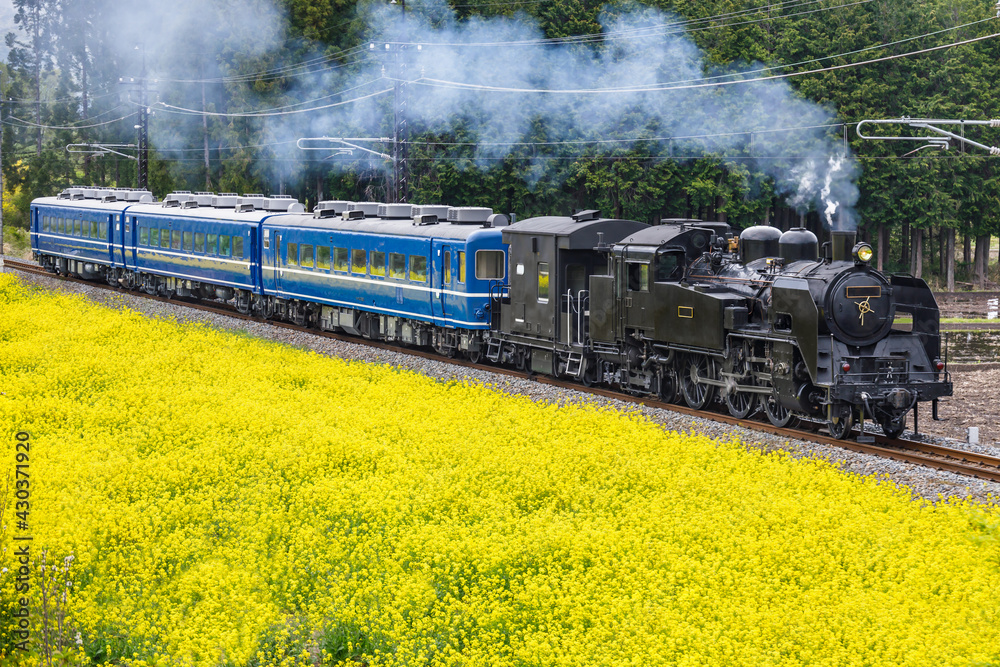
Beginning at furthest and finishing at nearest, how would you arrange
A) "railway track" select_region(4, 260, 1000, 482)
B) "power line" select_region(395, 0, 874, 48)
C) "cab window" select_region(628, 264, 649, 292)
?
1. "power line" select_region(395, 0, 874, 48)
2. "cab window" select_region(628, 264, 649, 292)
3. "railway track" select_region(4, 260, 1000, 482)

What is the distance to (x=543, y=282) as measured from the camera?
2309 cm

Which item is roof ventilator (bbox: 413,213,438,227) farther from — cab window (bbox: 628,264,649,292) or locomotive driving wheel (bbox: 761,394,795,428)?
locomotive driving wheel (bbox: 761,394,795,428)


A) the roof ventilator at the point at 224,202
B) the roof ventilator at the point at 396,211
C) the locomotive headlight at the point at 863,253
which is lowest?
the locomotive headlight at the point at 863,253

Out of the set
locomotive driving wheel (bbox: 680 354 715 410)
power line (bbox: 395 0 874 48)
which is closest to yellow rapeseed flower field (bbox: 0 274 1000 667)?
locomotive driving wheel (bbox: 680 354 715 410)

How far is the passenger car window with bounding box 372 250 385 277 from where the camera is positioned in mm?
28391

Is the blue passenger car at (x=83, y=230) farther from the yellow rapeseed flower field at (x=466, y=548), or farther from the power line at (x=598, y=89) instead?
the yellow rapeseed flower field at (x=466, y=548)

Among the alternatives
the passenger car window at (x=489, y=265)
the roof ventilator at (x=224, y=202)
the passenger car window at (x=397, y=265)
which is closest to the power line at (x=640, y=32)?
the roof ventilator at (x=224, y=202)

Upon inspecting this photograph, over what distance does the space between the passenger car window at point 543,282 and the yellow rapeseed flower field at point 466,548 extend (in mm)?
4647

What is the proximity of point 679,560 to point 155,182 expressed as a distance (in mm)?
66559

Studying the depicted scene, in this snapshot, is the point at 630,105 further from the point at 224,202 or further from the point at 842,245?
the point at 842,245

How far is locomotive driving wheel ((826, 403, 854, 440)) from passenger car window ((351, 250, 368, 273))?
14974 mm

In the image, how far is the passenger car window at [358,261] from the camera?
95.9 ft

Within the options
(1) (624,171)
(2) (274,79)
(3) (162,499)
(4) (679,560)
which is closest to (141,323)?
(3) (162,499)

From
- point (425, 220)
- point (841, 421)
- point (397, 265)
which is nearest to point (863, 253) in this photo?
point (841, 421)
